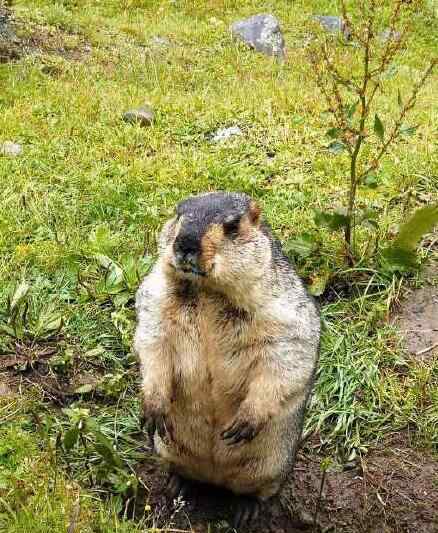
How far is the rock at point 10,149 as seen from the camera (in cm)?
648

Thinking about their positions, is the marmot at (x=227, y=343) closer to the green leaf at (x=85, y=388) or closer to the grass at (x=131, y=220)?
the grass at (x=131, y=220)

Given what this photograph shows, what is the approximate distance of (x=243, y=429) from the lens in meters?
3.31

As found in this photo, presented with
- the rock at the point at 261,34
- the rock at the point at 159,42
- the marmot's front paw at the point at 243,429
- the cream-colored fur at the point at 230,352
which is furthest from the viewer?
the rock at the point at 261,34

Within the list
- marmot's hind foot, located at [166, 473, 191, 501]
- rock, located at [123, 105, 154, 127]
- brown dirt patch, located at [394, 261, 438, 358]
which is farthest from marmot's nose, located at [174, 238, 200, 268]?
rock, located at [123, 105, 154, 127]

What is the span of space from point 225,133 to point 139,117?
2.63ft

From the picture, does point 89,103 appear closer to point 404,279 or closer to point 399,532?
point 404,279

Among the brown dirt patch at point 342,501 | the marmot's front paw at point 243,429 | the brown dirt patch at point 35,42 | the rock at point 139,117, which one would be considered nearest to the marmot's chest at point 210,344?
the marmot's front paw at point 243,429

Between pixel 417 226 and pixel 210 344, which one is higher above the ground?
pixel 210 344

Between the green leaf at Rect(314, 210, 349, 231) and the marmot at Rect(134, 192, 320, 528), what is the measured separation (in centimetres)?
137

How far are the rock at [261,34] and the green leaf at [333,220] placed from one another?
22.4 feet

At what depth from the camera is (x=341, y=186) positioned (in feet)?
19.6

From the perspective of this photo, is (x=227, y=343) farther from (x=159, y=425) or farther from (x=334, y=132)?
(x=334, y=132)

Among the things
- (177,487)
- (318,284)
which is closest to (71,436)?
(177,487)

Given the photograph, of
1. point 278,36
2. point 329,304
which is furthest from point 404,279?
point 278,36
